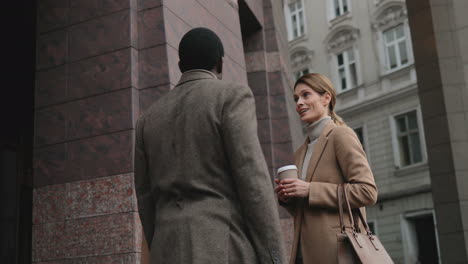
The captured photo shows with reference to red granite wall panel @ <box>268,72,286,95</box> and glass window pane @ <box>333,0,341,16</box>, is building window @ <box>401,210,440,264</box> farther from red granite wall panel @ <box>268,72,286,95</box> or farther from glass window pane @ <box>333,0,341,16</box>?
red granite wall panel @ <box>268,72,286,95</box>

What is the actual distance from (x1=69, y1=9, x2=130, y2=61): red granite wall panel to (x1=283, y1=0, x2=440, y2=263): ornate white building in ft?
68.9

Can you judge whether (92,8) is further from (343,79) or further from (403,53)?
(343,79)

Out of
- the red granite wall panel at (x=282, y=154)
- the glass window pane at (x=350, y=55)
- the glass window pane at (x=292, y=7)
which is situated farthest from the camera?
the glass window pane at (x=292, y=7)

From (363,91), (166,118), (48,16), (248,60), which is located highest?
(363,91)

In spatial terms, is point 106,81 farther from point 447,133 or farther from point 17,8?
point 447,133

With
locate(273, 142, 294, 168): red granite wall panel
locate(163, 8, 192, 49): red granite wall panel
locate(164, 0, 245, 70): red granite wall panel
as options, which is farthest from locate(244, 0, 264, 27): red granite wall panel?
locate(163, 8, 192, 49): red granite wall panel

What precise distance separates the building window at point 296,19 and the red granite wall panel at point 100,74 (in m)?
28.5

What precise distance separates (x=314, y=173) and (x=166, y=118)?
103cm

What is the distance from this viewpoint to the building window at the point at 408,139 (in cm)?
2597

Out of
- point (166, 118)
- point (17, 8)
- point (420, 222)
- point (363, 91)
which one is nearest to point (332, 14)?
point (363, 91)

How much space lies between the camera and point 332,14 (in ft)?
103

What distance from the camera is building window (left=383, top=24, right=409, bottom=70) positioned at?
2733 cm

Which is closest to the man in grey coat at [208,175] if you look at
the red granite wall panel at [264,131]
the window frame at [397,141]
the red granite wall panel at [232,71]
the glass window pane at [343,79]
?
the red granite wall panel at [232,71]

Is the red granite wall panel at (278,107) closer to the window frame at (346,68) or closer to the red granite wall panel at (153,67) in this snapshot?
the red granite wall panel at (153,67)
